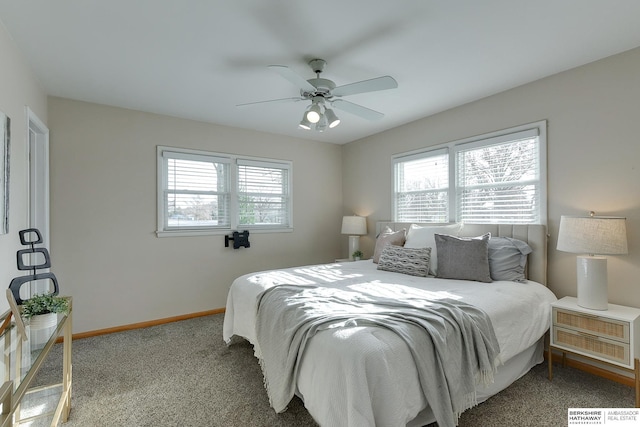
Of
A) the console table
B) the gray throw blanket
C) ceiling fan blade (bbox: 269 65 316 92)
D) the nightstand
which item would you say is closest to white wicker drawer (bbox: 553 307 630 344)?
the nightstand

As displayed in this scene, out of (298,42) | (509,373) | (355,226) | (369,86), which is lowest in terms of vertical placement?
(509,373)

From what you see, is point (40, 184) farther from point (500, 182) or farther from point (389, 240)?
point (500, 182)

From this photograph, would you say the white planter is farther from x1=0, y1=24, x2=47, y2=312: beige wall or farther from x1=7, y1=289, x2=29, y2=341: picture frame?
x1=0, y1=24, x2=47, y2=312: beige wall

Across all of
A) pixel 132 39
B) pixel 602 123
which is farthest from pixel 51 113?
pixel 602 123

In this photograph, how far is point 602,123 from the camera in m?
2.51

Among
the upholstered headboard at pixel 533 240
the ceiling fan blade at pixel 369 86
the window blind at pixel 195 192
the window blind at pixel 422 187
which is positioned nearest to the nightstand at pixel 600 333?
the upholstered headboard at pixel 533 240

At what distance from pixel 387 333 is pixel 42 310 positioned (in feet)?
6.18

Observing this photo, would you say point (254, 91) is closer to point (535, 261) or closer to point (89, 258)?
point (89, 258)

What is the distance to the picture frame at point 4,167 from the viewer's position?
194 centimetres

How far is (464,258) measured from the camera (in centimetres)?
279

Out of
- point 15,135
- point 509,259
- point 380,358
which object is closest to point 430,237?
point 509,259

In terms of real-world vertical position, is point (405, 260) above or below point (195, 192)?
below

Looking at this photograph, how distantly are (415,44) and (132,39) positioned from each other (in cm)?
206

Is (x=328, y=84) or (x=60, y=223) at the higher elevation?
(x=328, y=84)
